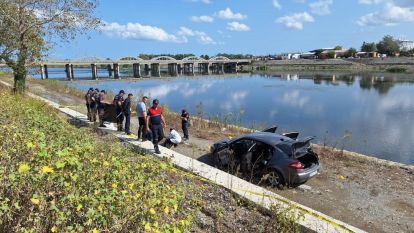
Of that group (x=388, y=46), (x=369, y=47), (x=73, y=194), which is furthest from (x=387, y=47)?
(x=73, y=194)

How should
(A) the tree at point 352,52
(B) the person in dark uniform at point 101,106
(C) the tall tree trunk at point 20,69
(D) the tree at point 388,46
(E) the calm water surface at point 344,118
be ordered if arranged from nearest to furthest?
(B) the person in dark uniform at point 101,106, (E) the calm water surface at point 344,118, (C) the tall tree trunk at point 20,69, (D) the tree at point 388,46, (A) the tree at point 352,52

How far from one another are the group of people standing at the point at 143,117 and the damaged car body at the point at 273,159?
2350 mm


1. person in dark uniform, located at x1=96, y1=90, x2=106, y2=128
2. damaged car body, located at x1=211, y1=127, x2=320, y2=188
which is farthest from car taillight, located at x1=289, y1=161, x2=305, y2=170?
person in dark uniform, located at x1=96, y1=90, x2=106, y2=128

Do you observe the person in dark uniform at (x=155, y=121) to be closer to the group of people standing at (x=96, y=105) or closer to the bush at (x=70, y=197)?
the group of people standing at (x=96, y=105)

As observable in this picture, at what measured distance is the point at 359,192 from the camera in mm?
10422

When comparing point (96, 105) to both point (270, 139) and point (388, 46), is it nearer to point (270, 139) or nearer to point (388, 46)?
point (270, 139)

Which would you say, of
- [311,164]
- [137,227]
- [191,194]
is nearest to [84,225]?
[137,227]

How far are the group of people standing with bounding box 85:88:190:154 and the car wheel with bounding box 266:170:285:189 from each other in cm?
355

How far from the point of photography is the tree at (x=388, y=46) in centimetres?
15350

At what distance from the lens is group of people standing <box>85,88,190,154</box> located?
1238 centimetres

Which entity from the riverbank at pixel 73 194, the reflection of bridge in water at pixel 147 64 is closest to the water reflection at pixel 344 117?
the riverbank at pixel 73 194

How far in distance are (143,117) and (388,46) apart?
16223 cm

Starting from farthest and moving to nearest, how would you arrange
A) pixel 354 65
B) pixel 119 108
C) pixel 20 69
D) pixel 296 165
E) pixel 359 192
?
1. pixel 354 65
2. pixel 20 69
3. pixel 119 108
4. pixel 359 192
5. pixel 296 165

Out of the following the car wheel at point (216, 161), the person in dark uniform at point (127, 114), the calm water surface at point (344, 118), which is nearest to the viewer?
the car wheel at point (216, 161)
